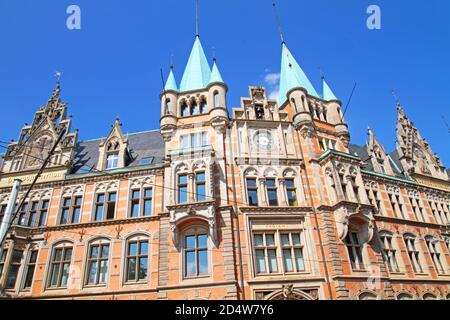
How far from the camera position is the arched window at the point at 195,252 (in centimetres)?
1861

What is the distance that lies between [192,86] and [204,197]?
34.9 ft

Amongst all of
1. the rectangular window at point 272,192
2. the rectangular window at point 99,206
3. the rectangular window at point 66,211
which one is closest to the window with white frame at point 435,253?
the rectangular window at point 272,192

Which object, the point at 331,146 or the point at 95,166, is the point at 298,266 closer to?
the point at 331,146

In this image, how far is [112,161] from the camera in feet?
80.6

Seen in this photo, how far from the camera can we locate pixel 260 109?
25.8 metres

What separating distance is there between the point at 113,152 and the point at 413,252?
24948 millimetres

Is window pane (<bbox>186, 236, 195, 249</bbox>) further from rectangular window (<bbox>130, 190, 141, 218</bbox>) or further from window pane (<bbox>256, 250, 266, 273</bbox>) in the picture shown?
rectangular window (<bbox>130, 190, 141, 218</bbox>)

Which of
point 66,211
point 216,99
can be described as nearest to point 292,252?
point 216,99

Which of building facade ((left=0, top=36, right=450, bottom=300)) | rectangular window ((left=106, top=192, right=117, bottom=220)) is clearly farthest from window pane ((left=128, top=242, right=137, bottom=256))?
rectangular window ((left=106, top=192, right=117, bottom=220))

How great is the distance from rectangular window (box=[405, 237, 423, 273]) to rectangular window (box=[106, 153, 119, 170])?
2368 cm

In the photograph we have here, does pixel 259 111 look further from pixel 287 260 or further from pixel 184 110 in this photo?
pixel 287 260

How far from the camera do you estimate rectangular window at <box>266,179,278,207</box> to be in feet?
70.3

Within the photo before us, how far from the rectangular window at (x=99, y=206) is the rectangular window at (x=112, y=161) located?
103 inches
